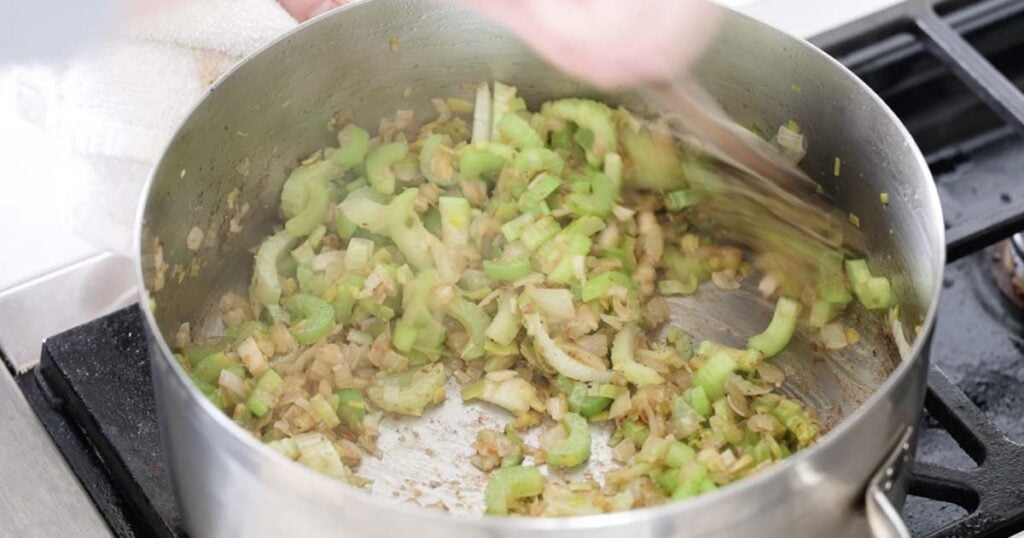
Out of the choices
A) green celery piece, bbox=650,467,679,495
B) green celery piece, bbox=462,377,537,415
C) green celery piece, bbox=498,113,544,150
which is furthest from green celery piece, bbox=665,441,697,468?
green celery piece, bbox=498,113,544,150

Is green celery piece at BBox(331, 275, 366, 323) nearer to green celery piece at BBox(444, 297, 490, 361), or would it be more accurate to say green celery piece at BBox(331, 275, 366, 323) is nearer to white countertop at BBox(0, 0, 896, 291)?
green celery piece at BBox(444, 297, 490, 361)

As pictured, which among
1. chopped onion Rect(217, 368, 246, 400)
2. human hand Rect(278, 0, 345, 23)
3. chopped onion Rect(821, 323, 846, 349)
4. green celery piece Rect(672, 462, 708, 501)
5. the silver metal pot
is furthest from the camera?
human hand Rect(278, 0, 345, 23)

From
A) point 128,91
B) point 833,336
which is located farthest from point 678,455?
point 128,91

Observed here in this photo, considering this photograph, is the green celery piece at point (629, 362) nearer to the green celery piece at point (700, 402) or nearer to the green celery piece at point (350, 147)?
the green celery piece at point (700, 402)

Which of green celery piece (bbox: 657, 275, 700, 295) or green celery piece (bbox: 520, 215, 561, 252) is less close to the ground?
green celery piece (bbox: 520, 215, 561, 252)

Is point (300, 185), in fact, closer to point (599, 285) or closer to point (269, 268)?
point (269, 268)

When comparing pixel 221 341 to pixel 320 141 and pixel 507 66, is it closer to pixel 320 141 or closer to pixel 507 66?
pixel 320 141
